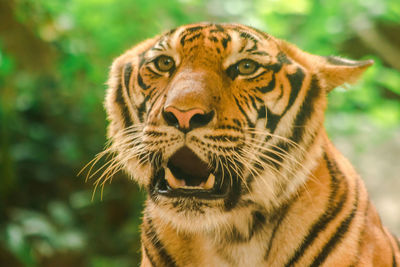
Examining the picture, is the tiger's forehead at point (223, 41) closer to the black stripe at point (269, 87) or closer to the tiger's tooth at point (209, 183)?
the black stripe at point (269, 87)

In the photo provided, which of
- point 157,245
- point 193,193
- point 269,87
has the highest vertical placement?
point 269,87

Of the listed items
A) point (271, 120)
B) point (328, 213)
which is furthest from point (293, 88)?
point (328, 213)

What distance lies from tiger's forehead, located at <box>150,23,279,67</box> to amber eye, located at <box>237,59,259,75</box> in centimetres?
2

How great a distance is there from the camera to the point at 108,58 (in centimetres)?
372

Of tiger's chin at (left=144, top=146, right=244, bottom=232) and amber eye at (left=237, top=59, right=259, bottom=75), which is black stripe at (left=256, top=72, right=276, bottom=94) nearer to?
amber eye at (left=237, top=59, right=259, bottom=75)

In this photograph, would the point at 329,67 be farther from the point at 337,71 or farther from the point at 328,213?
the point at 328,213

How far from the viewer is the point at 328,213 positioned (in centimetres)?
130

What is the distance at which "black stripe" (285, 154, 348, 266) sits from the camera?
1.25 meters

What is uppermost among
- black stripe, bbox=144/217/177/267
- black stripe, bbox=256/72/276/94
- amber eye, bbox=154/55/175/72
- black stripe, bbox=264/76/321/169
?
amber eye, bbox=154/55/175/72

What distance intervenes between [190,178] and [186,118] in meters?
0.17

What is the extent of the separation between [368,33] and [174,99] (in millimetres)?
4653

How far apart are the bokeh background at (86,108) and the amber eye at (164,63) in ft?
4.64

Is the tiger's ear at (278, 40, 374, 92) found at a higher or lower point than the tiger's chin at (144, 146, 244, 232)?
higher

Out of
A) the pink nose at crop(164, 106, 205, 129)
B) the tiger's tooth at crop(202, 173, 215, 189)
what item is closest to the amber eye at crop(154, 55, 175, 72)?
the pink nose at crop(164, 106, 205, 129)
